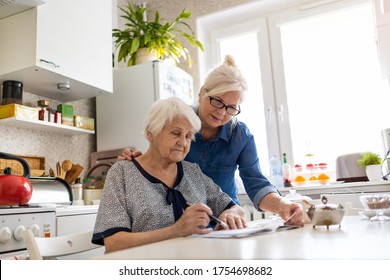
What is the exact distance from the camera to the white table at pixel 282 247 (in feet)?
1.95

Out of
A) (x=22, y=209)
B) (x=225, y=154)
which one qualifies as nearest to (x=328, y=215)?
(x=225, y=154)

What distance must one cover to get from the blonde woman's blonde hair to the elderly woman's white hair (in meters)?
0.24

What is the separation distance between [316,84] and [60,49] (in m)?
1.95

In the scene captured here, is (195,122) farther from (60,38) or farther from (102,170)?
(102,170)

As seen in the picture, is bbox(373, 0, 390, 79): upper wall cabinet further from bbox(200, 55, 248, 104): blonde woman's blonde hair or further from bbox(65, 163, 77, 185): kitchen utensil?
bbox(65, 163, 77, 185): kitchen utensil

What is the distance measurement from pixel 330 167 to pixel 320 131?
0.96ft

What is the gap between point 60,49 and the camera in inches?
85.3

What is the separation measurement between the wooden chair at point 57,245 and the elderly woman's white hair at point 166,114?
1.32ft

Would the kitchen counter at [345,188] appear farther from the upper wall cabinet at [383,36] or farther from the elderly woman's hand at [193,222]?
the elderly woman's hand at [193,222]

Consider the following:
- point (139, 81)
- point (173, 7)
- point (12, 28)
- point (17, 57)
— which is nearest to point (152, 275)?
point (17, 57)

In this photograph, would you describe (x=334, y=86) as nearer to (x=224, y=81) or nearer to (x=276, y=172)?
(x=276, y=172)

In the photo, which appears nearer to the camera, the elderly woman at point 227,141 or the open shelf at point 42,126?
the elderly woman at point 227,141

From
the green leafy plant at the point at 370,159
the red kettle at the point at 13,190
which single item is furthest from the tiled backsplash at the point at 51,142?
the green leafy plant at the point at 370,159

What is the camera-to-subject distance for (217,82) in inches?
56.6
